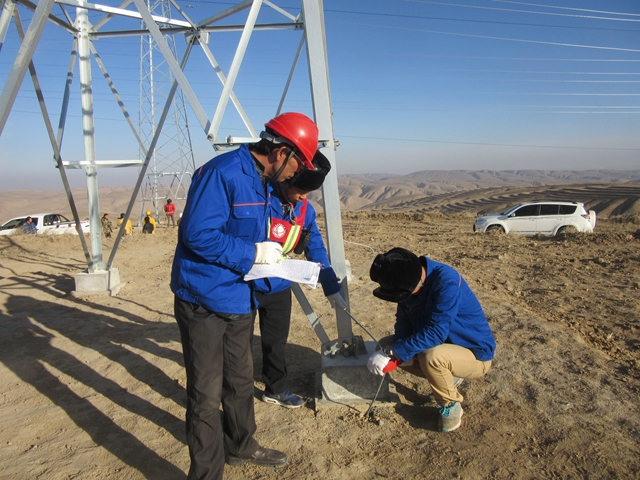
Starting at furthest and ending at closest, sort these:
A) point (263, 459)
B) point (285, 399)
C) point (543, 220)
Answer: point (543, 220), point (285, 399), point (263, 459)

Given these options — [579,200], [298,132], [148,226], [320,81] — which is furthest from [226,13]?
[579,200]

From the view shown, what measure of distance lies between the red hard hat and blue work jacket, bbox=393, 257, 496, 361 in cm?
114

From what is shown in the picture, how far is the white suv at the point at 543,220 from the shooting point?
14.2m

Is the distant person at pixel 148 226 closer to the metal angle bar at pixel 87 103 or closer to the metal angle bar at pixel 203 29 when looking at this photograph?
the metal angle bar at pixel 87 103

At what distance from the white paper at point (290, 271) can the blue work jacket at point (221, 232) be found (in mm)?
81

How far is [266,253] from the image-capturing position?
2.34m

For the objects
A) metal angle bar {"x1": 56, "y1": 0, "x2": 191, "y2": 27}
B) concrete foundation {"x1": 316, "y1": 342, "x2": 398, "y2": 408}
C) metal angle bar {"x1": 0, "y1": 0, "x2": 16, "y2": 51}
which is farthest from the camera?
metal angle bar {"x1": 56, "y1": 0, "x2": 191, "y2": 27}

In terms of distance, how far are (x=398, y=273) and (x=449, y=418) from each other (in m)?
1.11

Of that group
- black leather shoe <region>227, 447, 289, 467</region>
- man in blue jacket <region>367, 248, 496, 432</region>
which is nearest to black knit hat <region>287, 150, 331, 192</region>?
man in blue jacket <region>367, 248, 496, 432</region>

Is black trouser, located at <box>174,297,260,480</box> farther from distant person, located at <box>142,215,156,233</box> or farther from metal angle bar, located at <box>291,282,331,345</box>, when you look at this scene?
distant person, located at <box>142,215,156,233</box>

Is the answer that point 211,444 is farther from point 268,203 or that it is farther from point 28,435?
point 28,435

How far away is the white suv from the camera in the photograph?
14180 millimetres

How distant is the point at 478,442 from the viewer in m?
2.85

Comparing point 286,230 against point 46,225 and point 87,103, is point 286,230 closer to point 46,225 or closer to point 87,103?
point 87,103
